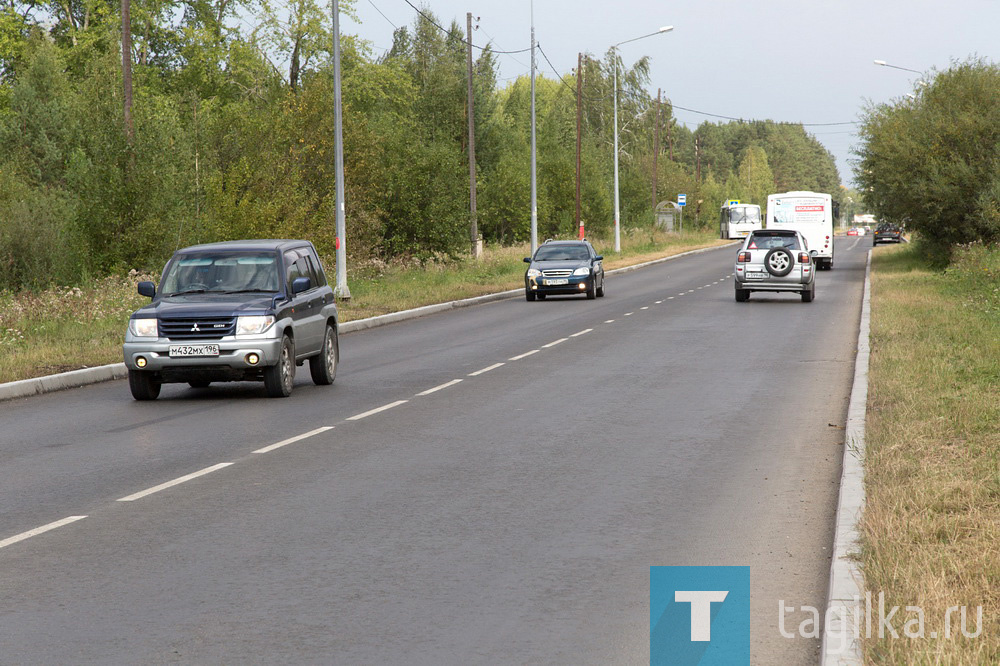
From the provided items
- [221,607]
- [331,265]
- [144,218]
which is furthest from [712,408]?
[331,265]

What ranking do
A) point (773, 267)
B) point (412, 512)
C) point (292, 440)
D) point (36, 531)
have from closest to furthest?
point (36, 531) < point (412, 512) < point (292, 440) < point (773, 267)

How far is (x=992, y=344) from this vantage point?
15734 mm

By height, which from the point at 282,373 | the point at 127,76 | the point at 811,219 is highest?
the point at 127,76

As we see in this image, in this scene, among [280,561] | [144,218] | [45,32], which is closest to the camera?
[280,561]

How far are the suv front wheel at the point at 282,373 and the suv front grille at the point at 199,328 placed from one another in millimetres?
649

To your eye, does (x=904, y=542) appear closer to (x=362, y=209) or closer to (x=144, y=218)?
(x=144, y=218)

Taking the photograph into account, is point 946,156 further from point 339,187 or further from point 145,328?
point 145,328

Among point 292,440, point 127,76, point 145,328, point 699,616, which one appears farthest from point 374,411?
point 127,76

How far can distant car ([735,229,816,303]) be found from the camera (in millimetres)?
30969

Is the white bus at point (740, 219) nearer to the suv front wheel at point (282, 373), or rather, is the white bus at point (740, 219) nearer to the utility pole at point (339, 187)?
the utility pole at point (339, 187)

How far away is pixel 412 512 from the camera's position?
7902 mm

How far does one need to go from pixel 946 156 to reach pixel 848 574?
37.1m

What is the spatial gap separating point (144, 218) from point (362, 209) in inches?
479

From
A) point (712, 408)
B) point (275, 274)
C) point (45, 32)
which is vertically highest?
point (45, 32)
